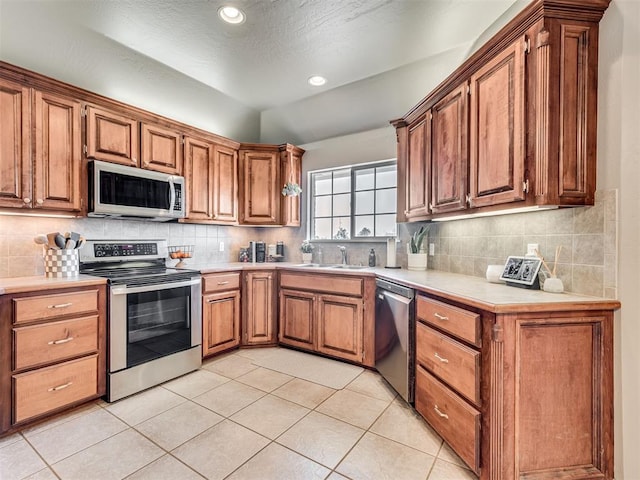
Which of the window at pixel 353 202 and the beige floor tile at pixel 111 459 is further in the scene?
the window at pixel 353 202

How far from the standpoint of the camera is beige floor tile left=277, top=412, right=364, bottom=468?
1.74 metres

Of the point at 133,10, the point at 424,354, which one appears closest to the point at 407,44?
the point at 133,10

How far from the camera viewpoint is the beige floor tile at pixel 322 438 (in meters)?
1.74

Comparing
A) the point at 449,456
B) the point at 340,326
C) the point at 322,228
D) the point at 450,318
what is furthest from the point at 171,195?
the point at 449,456

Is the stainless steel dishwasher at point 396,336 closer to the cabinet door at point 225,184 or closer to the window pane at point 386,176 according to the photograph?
the window pane at point 386,176

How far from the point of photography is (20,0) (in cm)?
212

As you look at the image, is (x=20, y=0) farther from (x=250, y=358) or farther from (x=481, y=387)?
(x=481, y=387)

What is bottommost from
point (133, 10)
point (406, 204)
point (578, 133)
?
point (406, 204)

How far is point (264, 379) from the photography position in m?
2.67

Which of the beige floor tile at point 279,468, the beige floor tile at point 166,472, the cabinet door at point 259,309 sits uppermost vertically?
the cabinet door at point 259,309

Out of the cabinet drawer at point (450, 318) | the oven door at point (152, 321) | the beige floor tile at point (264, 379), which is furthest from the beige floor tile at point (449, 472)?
the oven door at point (152, 321)

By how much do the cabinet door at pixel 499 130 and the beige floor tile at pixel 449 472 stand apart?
59.2 inches

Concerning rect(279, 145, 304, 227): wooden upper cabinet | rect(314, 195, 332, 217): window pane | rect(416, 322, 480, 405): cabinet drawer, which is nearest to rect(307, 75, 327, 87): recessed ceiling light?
rect(279, 145, 304, 227): wooden upper cabinet

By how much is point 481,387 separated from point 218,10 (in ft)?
9.51
